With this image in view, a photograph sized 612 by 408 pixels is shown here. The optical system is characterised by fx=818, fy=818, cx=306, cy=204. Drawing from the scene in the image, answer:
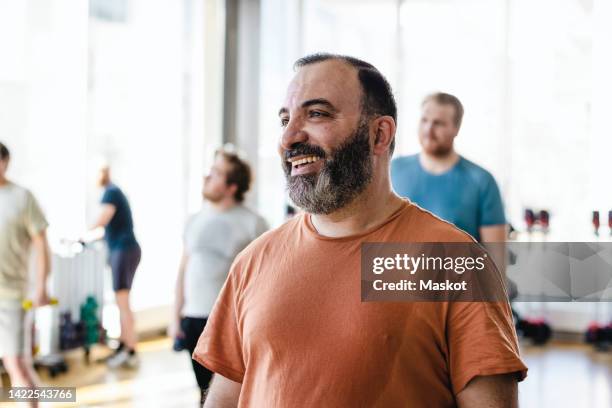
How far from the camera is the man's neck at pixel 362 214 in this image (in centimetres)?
107

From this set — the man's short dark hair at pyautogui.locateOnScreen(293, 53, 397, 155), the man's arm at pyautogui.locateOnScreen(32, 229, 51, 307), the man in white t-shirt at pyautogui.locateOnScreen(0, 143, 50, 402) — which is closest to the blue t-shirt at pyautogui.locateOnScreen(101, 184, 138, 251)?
the man's arm at pyautogui.locateOnScreen(32, 229, 51, 307)

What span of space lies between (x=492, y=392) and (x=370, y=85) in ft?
1.36

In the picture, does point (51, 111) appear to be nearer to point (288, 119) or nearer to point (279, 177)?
point (279, 177)

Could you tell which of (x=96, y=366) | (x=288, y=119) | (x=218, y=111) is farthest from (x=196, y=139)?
(x=288, y=119)

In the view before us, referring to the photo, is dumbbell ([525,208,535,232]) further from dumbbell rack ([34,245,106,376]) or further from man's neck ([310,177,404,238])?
man's neck ([310,177,404,238])

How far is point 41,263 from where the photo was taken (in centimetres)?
304

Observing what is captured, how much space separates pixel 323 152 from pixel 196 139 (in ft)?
16.2

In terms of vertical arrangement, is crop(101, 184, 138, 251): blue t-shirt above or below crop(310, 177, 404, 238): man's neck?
below

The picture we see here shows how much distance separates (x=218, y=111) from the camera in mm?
6043

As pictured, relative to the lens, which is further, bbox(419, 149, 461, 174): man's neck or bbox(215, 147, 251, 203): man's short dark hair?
bbox(215, 147, 251, 203): man's short dark hair

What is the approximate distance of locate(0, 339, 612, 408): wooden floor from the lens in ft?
12.0

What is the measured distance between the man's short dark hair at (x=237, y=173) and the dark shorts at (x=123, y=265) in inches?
63.2

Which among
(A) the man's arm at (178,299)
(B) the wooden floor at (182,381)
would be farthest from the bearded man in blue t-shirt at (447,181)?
(B) the wooden floor at (182,381)

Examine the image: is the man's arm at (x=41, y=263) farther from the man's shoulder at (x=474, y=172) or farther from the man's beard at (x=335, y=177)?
the man's beard at (x=335, y=177)
